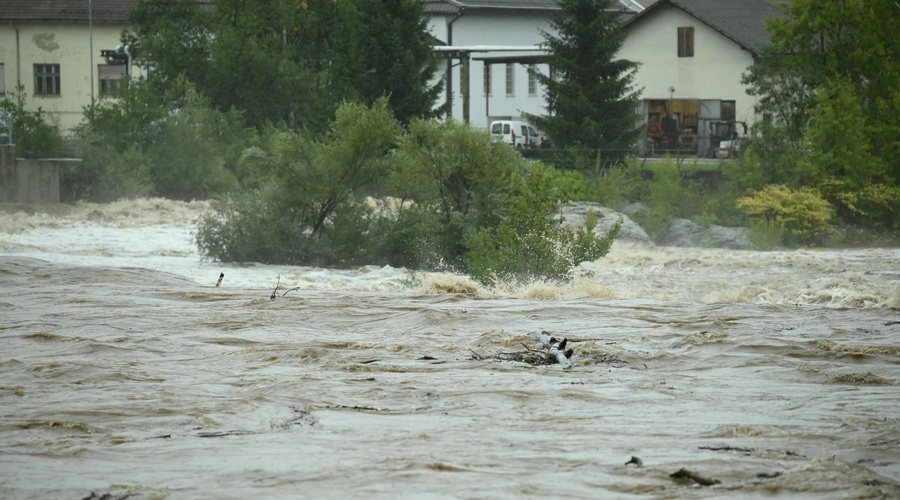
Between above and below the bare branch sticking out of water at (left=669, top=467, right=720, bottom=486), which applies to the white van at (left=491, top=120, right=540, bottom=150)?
above

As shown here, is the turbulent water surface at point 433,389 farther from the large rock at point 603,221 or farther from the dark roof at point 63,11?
the dark roof at point 63,11

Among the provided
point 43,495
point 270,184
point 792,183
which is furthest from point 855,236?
point 43,495

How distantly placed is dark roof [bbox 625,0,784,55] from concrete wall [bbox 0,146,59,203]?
1057 inches

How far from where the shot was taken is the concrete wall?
39.8 metres

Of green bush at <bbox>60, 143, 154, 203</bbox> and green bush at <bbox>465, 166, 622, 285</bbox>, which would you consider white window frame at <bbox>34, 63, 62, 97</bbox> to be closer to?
green bush at <bbox>60, 143, 154, 203</bbox>

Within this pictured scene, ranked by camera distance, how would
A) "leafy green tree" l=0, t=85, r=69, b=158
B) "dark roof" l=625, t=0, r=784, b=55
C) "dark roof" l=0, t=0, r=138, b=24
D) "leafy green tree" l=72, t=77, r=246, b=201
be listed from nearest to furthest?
"leafy green tree" l=0, t=85, r=69, b=158
"leafy green tree" l=72, t=77, r=246, b=201
"dark roof" l=625, t=0, r=784, b=55
"dark roof" l=0, t=0, r=138, b=24

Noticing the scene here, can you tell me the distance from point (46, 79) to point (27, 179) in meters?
29.1

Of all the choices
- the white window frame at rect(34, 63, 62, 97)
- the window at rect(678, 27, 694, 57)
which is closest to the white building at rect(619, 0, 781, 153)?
the window at rect(678, 27, 694, 57)

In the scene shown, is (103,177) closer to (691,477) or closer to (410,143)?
(410,143)

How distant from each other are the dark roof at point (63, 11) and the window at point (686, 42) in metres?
25.2

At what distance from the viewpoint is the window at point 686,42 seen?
193ft

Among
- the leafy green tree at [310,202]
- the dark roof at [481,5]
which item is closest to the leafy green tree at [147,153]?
the leafy green tree at [310,202]

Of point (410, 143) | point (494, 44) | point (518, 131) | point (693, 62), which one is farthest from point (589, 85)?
point (494, 44)

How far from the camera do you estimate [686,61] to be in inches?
2336
